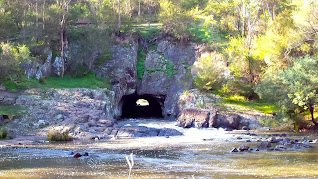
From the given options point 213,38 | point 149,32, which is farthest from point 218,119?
point 149,32

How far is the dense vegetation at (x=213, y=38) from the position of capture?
33.9 meters

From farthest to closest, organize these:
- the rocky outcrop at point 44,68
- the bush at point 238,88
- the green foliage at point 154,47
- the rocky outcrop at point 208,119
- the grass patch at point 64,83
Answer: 1. the green foliage at point 154,47
2. the rocky outcrop at point 44,68
3. the bush at point 238,88
4. the grass patch at point 64,83
5. the rocky outcrop at point 208,119

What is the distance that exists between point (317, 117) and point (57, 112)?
23.8 metres

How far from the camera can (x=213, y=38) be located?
58.4 meters

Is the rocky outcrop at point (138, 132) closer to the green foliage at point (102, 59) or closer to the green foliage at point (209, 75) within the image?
the green foliage at point (209, 75)

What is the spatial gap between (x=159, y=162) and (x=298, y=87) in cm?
1680

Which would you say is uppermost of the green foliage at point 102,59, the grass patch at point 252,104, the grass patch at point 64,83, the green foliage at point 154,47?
the green foliage at point 154,47

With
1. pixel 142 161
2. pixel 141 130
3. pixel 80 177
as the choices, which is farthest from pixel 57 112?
pixel 80 177

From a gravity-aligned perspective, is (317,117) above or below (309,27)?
below

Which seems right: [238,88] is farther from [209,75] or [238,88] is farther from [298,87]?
[298,87]

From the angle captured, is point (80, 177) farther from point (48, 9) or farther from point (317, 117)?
point (48, 9)

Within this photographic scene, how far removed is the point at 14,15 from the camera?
54562 mm

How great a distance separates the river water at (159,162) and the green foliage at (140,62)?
Result: 99.4 feet

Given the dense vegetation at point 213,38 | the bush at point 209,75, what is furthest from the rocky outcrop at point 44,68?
the bush at point 209,75
